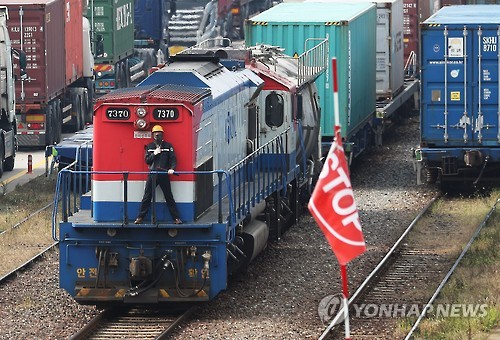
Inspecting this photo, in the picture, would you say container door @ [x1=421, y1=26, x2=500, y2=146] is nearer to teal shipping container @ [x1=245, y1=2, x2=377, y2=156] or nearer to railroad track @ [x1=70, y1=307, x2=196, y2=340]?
teal shipping container @ [x1=245, y1=2, x2=377, y2=156]

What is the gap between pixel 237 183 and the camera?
61.7 ft

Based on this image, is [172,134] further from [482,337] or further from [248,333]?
[482,337]

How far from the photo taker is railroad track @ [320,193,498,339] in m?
16.1

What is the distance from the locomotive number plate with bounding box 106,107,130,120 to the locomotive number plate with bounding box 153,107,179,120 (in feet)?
1.15

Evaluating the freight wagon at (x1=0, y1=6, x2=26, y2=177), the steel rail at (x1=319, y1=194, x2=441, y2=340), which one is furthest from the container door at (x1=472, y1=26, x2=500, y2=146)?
the freight wagon at (x1=0, y1=6, x2=26, y2=177)

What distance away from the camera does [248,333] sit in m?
15.8

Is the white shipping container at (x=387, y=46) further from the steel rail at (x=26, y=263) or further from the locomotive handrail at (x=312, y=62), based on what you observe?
the steel rail at (x=26, y=263)

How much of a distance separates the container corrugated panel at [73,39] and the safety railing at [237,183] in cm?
1615

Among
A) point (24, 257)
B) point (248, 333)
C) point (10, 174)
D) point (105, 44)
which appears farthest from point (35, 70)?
point (248, 333)

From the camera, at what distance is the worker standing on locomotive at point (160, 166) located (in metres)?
16.2

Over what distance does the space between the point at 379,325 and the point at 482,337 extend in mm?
1505

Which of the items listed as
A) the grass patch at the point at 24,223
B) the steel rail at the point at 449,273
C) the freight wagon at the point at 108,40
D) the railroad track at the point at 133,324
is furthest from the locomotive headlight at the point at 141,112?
the freight wagon at the point at 108,40

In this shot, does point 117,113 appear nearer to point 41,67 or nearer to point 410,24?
point 41,67

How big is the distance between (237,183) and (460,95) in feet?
24.7
